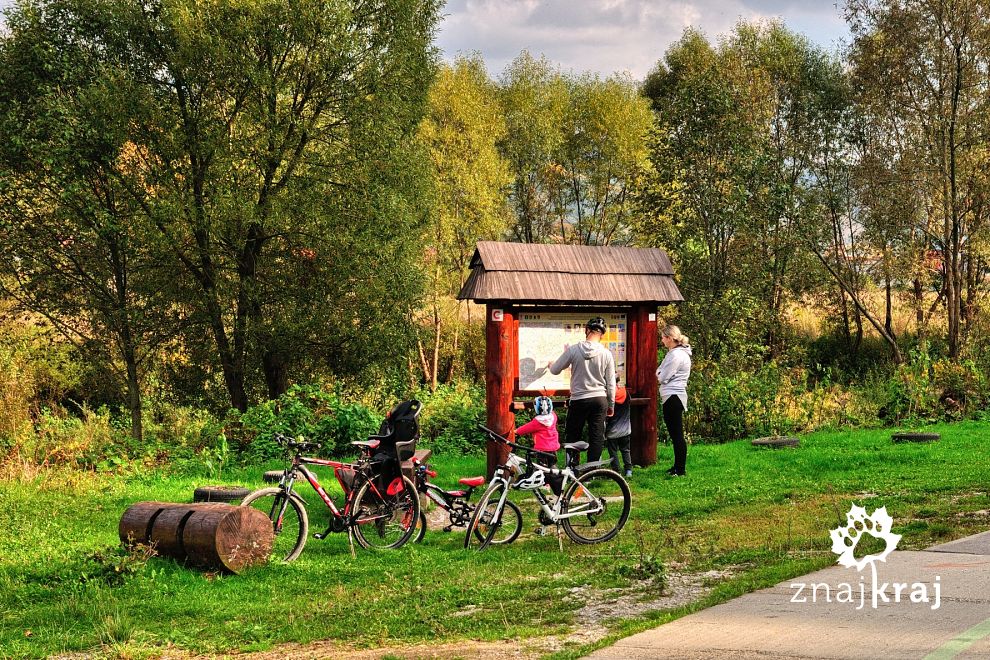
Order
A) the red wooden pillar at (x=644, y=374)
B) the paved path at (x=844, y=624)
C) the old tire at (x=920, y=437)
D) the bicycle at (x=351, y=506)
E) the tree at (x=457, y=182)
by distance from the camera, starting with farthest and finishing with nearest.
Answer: the tree at (x=457, y=182) → the old tire at (x=920, y=437) → the red wooden pillar at (x=644, y=374) → the bicycle at (x=351, y=506) → the paved path at (x=844, y=624)

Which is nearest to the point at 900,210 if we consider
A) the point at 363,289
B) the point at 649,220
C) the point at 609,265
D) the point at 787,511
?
the point at 649,220

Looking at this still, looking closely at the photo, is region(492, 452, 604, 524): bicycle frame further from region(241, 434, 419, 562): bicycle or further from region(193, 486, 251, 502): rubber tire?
region(193, 486, 251, 502): rubber tire

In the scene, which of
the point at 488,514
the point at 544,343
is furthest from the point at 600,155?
the point at 488,514

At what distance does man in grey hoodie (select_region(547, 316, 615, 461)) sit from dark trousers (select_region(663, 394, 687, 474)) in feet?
3.59

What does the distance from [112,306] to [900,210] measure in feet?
69.0

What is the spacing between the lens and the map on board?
40.1 feet

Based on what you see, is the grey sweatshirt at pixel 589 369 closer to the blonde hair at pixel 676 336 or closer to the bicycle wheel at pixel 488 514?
the blonde hair at pixel 676 336

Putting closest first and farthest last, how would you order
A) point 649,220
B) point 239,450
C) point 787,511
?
point 787,511 → point 239,450 → point 649,220

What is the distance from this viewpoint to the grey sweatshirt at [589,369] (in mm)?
11094

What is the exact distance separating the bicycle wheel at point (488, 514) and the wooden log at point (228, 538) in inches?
66.8

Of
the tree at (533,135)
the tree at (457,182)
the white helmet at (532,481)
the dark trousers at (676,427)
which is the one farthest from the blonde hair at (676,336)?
the tree at (533,135)

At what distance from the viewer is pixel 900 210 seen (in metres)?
26.0

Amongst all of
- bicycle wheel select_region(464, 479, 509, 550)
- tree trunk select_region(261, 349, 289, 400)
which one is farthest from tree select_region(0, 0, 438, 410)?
bicycle wheel select_region(464, 479, 509, 550)

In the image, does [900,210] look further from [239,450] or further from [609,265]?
[239,450]
